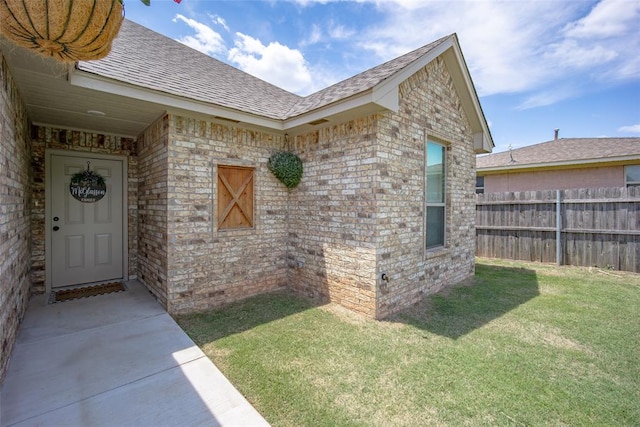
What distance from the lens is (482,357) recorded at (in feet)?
9.93

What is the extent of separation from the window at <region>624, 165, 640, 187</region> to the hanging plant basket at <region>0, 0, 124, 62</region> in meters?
13.9

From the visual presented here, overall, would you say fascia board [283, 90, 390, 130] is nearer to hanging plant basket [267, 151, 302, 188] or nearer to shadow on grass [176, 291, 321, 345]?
A: hanging plant basket [267, 151, 302, 188]

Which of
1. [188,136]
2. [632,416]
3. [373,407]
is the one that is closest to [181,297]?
[188,136]

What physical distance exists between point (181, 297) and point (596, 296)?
7.20 meters

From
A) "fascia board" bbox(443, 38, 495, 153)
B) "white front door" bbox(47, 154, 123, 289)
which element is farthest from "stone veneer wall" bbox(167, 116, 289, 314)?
"fascia board" bbox(443, 38, 495, 153)

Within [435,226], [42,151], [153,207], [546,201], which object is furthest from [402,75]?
[546,201]

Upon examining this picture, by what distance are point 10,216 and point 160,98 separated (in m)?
2.13

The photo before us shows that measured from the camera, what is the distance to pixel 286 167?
509cm

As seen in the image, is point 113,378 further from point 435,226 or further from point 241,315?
point 435,226

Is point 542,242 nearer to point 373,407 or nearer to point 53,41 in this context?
point 373,407

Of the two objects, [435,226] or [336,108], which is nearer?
[336,108]

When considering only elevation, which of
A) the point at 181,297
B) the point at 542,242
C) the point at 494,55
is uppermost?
the point at 494,55

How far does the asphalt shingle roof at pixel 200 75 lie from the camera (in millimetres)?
3814

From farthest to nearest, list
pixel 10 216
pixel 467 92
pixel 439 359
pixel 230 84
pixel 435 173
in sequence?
pixel 467 92 → pixel 230 84 → pixel 435 173 → pixel 439 359 → pixel 10 216
